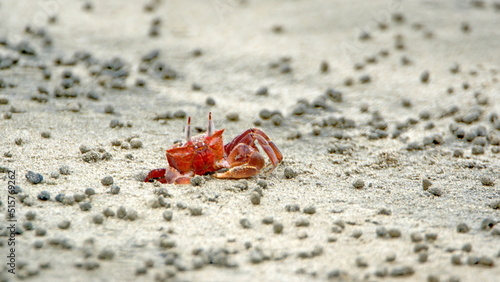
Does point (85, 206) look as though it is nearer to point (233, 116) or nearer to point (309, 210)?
point (309, 210)

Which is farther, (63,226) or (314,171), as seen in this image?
(314,171)

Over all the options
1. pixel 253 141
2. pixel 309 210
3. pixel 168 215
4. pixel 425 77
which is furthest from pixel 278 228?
pixel 425 77

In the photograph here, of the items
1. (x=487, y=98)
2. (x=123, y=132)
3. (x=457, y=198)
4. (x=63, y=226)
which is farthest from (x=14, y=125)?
(x=487, y=98)

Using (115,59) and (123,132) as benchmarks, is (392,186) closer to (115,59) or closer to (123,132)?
(123,132)

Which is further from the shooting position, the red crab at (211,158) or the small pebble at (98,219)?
the red crab at (211,158)

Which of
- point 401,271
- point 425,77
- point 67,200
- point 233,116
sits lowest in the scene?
point 401,271

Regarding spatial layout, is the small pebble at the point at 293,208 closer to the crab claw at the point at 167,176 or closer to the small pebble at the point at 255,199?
the small pebble at the point at 255,199

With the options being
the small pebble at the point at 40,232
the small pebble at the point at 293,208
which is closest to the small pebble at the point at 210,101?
the small pebble at the point at 293,208
